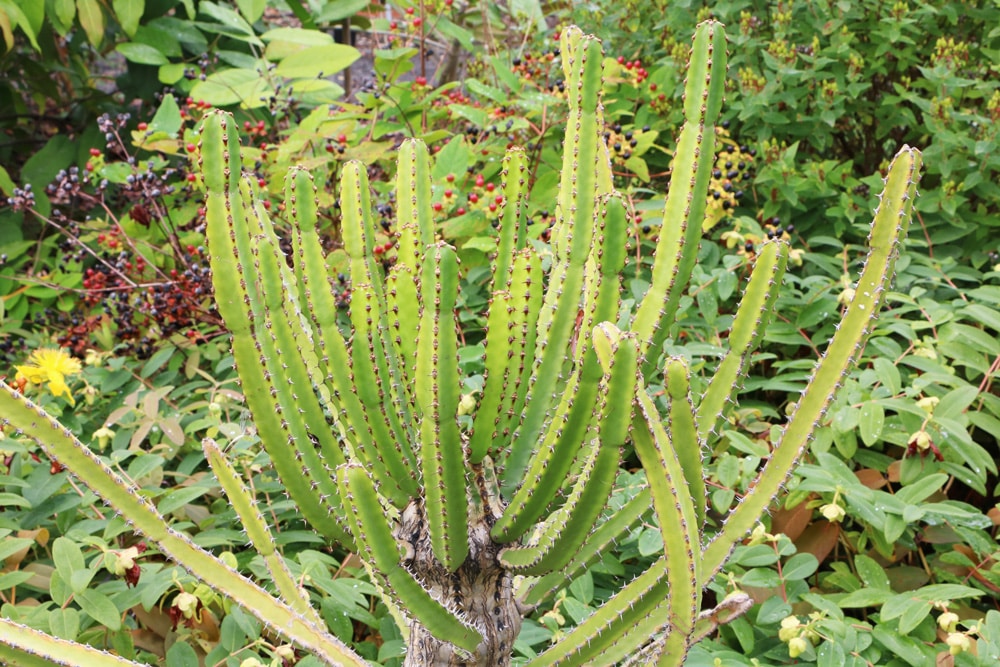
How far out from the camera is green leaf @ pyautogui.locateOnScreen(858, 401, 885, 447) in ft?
6.63

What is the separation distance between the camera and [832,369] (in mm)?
1151

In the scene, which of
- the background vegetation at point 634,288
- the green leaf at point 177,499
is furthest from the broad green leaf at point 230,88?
the green leaf at point 177,499

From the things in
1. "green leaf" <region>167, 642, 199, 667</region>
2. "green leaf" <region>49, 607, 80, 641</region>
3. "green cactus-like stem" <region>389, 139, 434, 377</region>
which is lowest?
"green leaf" <region>167, 642, 199, 667</region>

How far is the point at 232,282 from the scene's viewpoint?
3.61 ft

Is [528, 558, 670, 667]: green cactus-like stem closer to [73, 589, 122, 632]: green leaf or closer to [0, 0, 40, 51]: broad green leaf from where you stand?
[73, 589, 122, 632]: green leaf

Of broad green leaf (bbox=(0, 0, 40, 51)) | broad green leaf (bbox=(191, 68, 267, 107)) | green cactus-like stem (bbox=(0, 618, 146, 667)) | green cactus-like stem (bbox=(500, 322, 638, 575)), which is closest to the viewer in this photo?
green cactus-like stem (bbox=(500, 322, 638, 575))

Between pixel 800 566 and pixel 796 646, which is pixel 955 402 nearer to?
pixel 800 566

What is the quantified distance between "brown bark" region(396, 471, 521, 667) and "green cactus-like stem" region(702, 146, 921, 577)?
0.94ft

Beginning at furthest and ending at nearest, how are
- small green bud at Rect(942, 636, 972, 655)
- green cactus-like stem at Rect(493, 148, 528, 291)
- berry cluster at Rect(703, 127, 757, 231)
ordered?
berry cluster at Rect(703, 127, 757, 231) < small green bud at Rect(942, 636, 972, 655) < green cactus-like stem at Rect(493, 148, 528, 291)

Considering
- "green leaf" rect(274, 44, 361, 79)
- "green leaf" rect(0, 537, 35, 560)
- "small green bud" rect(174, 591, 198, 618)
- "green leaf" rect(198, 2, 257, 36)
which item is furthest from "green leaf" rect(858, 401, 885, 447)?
"green leaf" rect(198, 2, 257, 36)

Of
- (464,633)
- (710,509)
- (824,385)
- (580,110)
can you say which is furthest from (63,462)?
(710,509)

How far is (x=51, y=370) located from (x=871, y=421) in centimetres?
193

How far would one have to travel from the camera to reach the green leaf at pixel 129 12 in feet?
11.9

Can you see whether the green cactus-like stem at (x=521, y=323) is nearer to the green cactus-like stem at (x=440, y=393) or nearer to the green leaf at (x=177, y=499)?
the green cactus-like stem at (x=440, y=393)
